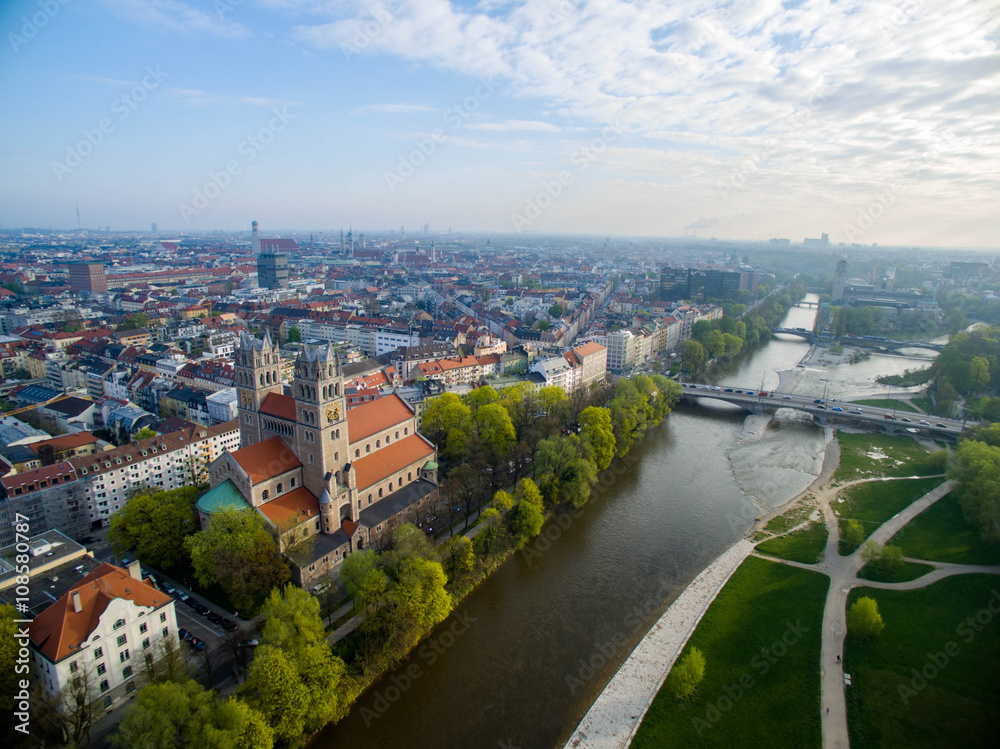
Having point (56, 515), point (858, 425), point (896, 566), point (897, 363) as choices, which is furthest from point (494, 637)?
point (897, 363)

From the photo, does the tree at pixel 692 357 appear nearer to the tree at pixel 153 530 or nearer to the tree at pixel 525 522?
the tree at pixel 525 522

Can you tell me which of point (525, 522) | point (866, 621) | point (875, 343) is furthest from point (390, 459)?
point (875, 343)

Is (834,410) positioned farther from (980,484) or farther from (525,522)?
(525,522)

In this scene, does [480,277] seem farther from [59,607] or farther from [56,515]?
[59,607]

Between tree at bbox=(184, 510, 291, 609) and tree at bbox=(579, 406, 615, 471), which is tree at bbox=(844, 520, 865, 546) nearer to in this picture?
tree at bbox=(579, 406, 615, 471)

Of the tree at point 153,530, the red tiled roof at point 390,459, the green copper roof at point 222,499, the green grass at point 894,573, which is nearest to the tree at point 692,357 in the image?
the green grass at point 894,573

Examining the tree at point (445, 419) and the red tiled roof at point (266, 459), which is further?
the tree at point (445, 419)
